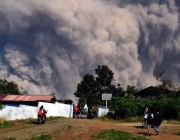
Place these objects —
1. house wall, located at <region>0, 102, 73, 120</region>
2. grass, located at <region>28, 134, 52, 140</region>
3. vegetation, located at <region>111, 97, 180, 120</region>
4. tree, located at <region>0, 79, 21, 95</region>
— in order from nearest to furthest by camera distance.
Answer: grass, located at <region>28, 134, 52, 140</region> < house wall, located at <region>0, 102, 73, 120</region> < vegetation, located at <region>111, 97, 180, 120</region> < tree, located at <region>0, 79, 21, 95</region>

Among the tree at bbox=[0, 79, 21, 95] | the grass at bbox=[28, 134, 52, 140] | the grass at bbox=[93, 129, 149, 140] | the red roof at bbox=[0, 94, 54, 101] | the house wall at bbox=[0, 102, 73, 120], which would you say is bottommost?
the grass at bbox=[28, 134, 52, 140]

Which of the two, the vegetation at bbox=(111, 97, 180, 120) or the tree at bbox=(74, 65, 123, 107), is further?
the tree at bbox=(74, 65, 123, 107)

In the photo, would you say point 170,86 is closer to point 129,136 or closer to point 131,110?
point 131,110

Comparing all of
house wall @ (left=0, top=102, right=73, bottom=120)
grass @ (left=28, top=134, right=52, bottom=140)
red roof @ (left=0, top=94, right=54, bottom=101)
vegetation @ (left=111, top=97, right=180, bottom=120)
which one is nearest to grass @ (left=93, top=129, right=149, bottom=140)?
grass @ (left=28, top=134, right=52, bottom=140)

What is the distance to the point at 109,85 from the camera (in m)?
104

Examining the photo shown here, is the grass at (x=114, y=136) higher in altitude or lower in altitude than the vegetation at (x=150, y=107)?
lower

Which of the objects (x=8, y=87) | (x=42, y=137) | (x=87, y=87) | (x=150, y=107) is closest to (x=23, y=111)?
(x=150, y=107)

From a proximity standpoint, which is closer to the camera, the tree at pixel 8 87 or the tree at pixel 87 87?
the tree at pixel 8 87

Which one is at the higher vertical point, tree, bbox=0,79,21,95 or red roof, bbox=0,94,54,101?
tree, bbox=0,79,21,95

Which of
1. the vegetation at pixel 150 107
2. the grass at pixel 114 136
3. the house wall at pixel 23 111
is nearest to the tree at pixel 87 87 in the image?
the house wall at pixel 23 111

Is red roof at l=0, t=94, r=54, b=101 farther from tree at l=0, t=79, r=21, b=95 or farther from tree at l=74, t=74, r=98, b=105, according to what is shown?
tree at l=74, t=74, r=98, b=105

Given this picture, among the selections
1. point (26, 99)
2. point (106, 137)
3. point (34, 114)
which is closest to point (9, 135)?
point (106, 137)

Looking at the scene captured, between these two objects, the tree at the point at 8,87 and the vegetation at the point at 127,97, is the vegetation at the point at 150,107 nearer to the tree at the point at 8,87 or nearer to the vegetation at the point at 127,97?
the vegetation at the point at 127,97

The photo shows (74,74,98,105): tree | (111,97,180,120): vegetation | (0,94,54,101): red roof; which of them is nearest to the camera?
(111,97,180,120): vegetation
